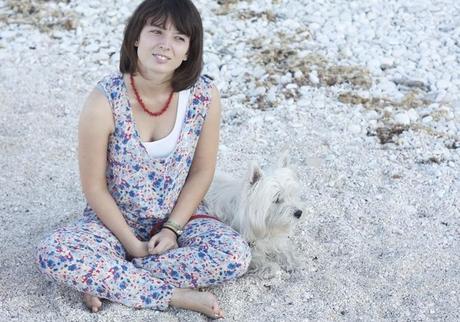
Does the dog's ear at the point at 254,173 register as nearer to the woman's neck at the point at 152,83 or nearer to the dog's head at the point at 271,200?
the dog's head at the point at 271,200

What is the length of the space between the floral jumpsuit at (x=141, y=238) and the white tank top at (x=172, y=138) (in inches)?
0.8

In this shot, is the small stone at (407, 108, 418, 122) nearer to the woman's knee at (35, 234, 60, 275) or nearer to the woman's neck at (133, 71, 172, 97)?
the woman's neck at (133, 71, 172, 97)

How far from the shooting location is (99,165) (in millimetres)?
3473

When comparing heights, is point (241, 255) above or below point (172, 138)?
below

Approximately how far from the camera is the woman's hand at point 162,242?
11.6 feet

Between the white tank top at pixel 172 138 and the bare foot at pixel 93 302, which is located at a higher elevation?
the white tank top at pixel 172 138

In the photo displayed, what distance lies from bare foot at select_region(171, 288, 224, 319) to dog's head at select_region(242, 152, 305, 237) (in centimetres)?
49

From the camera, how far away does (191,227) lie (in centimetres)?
370

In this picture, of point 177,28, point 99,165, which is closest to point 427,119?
point 177,28

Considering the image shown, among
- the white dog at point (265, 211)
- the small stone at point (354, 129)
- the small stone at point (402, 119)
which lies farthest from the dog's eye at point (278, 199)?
the small stone at point (402, 119)

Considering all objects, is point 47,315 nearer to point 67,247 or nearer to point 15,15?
point 67,247

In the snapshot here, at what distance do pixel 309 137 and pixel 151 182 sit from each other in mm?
1764

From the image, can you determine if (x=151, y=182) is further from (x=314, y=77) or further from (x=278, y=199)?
(x=314, y=77)

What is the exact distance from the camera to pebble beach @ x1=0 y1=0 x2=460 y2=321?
11.9ft
